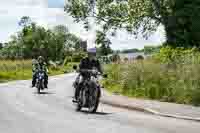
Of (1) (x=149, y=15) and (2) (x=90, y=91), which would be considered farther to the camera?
(1) (x=149, y=15)

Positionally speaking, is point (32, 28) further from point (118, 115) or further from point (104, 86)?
point (118, 115)

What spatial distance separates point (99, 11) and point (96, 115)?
4058 centimetres

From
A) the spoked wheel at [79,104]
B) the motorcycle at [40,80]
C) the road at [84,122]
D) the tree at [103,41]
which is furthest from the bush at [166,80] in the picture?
the tree at [103,41]

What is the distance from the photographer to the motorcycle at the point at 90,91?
17062mm

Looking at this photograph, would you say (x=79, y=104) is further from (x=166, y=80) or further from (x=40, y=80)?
(x=40, y=80)

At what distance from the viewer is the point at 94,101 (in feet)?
56.5

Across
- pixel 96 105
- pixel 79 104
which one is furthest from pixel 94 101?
pixel 79 104

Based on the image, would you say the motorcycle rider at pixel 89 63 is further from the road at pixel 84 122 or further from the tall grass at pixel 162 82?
the tall grass at pixel 162 82

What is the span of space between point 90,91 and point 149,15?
1366 inches

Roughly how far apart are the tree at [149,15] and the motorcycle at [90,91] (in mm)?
28087

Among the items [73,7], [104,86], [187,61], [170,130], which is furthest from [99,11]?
[170,130]

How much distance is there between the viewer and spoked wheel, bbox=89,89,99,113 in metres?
17.0

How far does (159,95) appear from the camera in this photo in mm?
21609

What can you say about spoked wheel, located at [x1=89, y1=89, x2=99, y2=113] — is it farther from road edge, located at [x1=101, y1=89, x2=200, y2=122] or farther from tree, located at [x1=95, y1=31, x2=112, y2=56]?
tree, located at [x1=95, y1=31, x2=112, y2=56]
